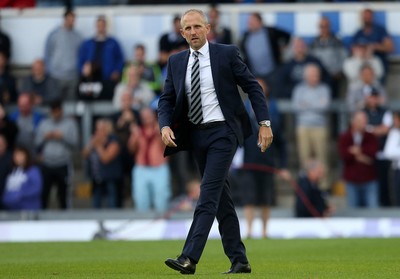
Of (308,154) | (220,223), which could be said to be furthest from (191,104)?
(308,154)

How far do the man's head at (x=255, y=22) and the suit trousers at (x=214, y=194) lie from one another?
477 inches

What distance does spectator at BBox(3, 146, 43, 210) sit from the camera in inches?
866

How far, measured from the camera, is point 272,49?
Answer: 76.6 feet

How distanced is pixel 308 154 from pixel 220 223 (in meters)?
11.6

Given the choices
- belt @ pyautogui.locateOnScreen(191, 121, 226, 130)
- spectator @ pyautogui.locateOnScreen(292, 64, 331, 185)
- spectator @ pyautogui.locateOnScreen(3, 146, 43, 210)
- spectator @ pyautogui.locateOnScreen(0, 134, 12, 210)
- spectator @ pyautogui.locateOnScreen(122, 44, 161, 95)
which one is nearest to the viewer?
belt @ pyautogui.locateOnScreen(191, 121, 226, 130)

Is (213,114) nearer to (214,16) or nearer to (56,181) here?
(56,181)

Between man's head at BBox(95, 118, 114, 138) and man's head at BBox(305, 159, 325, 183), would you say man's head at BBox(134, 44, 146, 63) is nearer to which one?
man's head at BBox(95, 118, 114, 138)

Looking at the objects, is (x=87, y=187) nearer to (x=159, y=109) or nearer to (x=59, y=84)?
(x=59, y=84)

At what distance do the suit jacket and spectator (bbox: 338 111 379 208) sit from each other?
10804 millimetres

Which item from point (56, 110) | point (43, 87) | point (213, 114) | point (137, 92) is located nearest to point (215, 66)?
point (213, 114)

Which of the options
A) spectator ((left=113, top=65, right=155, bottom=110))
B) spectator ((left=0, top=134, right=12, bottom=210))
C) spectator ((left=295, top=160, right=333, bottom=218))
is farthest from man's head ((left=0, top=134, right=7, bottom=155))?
spectator ((left=295, top=160, right=333, bottom=218))

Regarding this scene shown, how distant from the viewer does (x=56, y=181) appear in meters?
22.6

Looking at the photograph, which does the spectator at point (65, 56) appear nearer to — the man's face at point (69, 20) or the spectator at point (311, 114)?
the man's face at point (69, 20)

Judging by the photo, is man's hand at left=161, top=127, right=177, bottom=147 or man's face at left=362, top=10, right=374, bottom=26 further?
man's face at left=362, top=10, right=374, bottom=26
